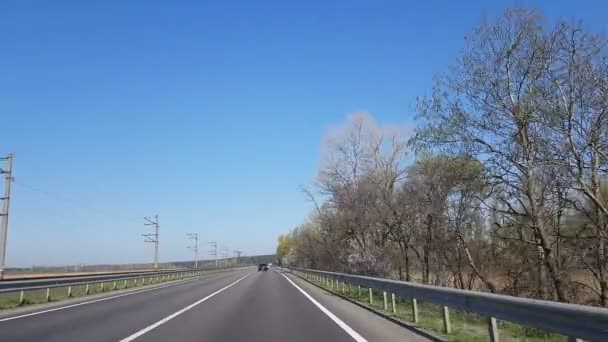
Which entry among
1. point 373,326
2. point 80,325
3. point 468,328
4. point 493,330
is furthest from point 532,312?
point 80,325

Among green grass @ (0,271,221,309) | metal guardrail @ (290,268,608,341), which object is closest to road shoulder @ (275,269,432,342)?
metal guardrail @ (290,268,608,341)

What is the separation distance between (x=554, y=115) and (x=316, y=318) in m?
9.77

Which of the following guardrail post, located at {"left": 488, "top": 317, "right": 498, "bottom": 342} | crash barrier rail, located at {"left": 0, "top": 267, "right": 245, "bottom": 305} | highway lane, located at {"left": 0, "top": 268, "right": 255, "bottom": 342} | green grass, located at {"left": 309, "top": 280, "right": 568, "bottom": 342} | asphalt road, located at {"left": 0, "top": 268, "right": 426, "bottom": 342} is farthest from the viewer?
crash barrier rail, located at {"left": 0, "top": 267, "right": 245, "bottom": 305}

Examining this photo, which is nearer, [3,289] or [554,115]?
[554,115]

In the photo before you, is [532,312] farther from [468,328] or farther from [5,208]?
[5,208]

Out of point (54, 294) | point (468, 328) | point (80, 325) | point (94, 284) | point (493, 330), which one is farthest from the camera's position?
point (94, 284)

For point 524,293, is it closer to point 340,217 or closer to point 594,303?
point 594,303

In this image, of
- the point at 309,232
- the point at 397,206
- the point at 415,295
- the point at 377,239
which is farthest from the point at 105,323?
the point at 309,232

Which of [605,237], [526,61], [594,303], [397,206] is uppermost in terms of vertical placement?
[526,61]

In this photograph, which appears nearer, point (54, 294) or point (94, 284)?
point (54, 294)

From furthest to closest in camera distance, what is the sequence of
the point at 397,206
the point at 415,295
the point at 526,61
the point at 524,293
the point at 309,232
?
the point at 309,232 < the point at 397,206 < the point at 524,293 < the point at 526,61 < the point at 415,295

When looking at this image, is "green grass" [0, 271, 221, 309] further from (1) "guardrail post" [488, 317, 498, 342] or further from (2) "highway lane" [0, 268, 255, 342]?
(1) "guardrail post" [488, 317, 498, 342]

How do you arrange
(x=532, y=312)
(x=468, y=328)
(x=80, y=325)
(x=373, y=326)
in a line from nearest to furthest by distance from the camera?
(x=532, y=312) < (x=468, y=328) < (x=373, y=326) < (x=80, y=325)

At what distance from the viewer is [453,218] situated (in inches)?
1131
